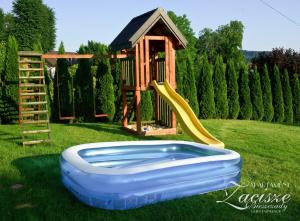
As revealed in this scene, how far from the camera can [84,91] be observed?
521 inches

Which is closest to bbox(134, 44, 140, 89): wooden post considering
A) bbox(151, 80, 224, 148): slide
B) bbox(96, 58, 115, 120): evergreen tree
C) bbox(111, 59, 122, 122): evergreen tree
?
bbox(151, 80, 224, 148): slide

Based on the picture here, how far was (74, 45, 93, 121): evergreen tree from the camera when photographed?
13117 millimetres

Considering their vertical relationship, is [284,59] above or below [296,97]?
above

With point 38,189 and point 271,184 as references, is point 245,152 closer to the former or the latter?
point 271,184

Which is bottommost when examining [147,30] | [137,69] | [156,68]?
[137,69]

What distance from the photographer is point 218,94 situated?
15.2 m

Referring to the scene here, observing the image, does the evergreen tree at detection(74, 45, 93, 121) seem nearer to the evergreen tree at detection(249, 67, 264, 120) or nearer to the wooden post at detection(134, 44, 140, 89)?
the wooden post at detection(134, 44, 140, 89)

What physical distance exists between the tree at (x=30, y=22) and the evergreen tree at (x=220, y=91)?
3942 cm

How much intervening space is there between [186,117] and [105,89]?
15.5 feet

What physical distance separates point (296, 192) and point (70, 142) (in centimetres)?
519

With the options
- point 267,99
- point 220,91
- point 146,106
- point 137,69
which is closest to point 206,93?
point 220,91

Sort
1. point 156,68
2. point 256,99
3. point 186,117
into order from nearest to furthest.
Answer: point 186,117
point 156,68
point 256,99

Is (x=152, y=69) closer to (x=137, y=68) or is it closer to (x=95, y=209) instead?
(x=137, y=68)

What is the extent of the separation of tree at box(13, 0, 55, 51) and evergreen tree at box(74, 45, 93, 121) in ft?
128
